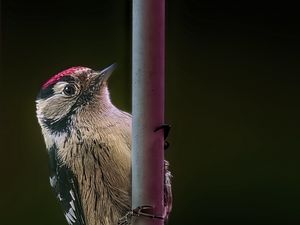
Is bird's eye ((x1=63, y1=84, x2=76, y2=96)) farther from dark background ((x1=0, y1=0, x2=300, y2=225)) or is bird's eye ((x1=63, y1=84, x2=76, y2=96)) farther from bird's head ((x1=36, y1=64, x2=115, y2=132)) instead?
dark background ((x1=0, y1=0, x2=300, y2=225))

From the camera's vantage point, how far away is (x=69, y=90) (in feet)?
14.8

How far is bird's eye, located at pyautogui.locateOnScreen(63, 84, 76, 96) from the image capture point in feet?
14.8

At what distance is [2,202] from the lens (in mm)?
4562

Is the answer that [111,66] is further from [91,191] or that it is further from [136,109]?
[136,109]

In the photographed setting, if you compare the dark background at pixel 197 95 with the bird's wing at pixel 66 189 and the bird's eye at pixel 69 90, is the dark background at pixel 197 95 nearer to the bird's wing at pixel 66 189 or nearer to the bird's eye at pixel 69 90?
the bird's wing at pixel 66 189

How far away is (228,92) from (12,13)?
1973mm

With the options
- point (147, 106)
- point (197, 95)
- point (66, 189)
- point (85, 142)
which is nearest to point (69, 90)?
point (85, 142)

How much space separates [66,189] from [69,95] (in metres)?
0.77

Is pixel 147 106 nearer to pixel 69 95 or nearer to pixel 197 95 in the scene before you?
pixel 69 95

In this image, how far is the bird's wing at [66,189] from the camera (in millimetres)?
4473

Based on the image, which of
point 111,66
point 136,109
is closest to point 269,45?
point 111,66

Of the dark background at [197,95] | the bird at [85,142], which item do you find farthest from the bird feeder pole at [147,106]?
the dark background at [197,95]

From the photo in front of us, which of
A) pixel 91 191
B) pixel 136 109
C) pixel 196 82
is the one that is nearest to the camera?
pixel 136 109

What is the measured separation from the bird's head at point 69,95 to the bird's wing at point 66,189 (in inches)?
10.4
